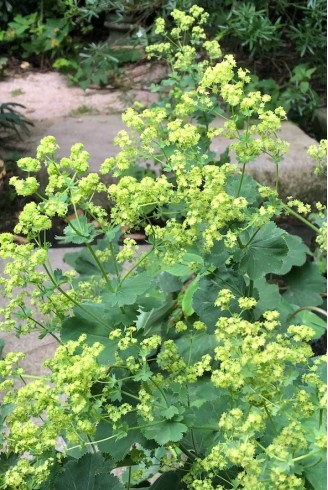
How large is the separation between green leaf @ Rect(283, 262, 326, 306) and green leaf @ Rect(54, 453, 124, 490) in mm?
1297

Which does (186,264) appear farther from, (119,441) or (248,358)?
(248,358)

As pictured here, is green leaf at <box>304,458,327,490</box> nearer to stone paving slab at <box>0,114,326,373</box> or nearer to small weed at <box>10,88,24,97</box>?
stone paving slab at <box>0,114,326,373</box>

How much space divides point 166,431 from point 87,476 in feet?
0.65

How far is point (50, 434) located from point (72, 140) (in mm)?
3314

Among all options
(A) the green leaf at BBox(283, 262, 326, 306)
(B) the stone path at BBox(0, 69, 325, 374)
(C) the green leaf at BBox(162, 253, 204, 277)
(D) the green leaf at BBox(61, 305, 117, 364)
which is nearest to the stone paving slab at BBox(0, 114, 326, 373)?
(B) the stone path at BBox(0, 69, 325, 374)

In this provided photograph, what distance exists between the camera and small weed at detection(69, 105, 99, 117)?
16.3 ft

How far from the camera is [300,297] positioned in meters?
2.50

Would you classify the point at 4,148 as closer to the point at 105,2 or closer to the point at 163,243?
the point at 105,2

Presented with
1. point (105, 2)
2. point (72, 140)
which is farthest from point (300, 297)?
point (105, 2)

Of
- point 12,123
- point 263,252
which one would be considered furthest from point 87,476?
point 12,123

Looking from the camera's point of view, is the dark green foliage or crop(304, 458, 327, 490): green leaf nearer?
crop(304, 458, 327, 490): green leaf

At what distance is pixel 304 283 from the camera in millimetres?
2539

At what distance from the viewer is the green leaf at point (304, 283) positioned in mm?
2504

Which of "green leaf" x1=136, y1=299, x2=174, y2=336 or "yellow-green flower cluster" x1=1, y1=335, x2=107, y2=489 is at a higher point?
"yellow-green flower cluster" x1=1, y1=335, x2=107, y2=489
